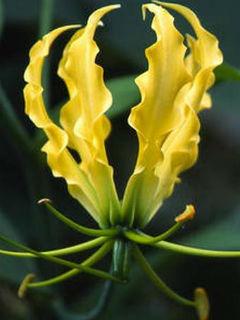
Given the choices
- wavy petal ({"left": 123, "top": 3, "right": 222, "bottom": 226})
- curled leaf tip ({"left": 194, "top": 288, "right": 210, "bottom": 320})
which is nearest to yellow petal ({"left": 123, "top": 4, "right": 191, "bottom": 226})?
wavy petal ({"left": 123, "top": 3, "right": 222, "bottom": 226})

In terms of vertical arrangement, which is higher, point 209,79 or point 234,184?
point 209,79

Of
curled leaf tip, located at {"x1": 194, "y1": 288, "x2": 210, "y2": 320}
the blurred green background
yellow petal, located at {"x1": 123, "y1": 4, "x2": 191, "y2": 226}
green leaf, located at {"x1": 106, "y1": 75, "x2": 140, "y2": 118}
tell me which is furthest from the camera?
the blurred green background

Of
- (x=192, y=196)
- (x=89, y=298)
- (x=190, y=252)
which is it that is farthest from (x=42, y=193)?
(x=192, y=196)

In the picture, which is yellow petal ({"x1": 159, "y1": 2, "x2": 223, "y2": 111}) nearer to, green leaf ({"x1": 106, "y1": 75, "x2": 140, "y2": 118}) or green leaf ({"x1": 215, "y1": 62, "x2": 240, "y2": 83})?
green leaf ({"x1": 215, "y1": 62, "x2": 240, "y2": 83})

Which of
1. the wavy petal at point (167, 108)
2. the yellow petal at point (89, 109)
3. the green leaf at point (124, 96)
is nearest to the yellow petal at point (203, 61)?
the wavy petal at point (167, 108)

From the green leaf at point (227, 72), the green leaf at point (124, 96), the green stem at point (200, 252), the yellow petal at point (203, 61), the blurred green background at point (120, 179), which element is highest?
the yellow petal at point (203, 61)

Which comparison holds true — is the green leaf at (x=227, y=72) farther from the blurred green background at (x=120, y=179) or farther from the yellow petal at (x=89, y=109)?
the yellow petal at (x=89, y=109)

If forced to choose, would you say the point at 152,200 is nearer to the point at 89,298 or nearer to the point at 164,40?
the point at 164,40
